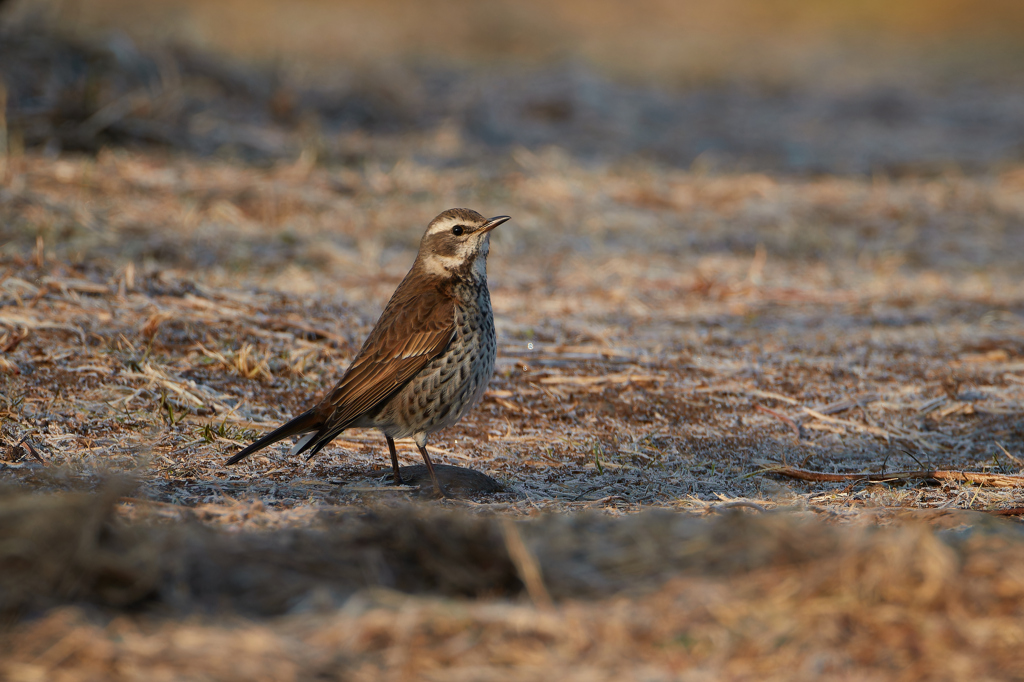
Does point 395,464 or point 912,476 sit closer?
point 912,476

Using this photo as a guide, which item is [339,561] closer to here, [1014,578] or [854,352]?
[1014,578]

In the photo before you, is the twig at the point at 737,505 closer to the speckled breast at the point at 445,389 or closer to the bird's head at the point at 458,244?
the speckled breast at the point at 445,389

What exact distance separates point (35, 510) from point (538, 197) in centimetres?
721

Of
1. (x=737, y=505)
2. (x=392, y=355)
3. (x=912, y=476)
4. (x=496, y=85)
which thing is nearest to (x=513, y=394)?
(x=392, y=355)

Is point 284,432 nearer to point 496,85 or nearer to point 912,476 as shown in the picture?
point 912,476

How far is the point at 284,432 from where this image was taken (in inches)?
174

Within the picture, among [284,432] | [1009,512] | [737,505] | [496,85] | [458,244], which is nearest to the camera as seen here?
[1009,512]

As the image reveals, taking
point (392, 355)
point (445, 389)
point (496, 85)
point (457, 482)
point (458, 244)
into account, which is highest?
point (496, 85)

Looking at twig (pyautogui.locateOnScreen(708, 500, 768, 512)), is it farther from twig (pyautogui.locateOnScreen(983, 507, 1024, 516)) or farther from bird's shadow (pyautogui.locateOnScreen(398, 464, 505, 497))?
bird's shadow (pyautogui.locateOnScreen(398, 464, 505, 497))

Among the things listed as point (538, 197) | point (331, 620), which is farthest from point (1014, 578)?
point (538, 197)

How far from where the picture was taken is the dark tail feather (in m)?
4.27

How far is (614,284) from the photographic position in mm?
7965

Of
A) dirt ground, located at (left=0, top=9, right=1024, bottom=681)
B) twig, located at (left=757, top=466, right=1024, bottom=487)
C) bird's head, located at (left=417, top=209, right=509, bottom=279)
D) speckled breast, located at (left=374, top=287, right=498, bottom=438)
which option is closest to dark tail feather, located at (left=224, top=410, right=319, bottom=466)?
dirt ground, located at (left=0, top=9, right=1024, bottom=681)

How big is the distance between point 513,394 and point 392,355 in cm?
101
